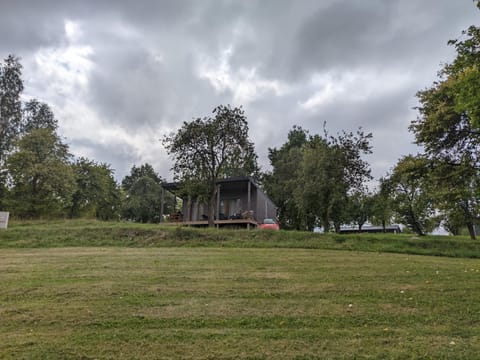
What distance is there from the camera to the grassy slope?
10.6m

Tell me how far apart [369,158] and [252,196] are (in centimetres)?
811

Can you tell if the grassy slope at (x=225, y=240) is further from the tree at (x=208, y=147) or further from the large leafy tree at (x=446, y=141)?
the tree at (x=208, y=147)

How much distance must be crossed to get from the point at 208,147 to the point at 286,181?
55.8ft

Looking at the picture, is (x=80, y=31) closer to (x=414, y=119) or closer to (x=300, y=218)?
(x=414, y=119)

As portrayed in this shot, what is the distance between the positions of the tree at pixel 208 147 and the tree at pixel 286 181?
50.5 ft

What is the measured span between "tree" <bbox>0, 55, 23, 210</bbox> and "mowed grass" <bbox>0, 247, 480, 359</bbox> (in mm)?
26799

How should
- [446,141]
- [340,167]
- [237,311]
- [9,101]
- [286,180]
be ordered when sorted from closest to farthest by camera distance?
[237,311], [446,141], [340,167], [9,101], [286,180]

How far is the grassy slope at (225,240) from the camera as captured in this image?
34.9 feet

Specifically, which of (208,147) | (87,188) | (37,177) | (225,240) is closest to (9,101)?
(37,177)

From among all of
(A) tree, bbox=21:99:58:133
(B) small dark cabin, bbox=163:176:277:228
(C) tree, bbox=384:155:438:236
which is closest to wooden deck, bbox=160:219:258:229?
(B) small dark cabin, bbox=163:176:277:228

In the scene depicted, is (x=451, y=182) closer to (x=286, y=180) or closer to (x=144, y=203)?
(x=286, y=180)

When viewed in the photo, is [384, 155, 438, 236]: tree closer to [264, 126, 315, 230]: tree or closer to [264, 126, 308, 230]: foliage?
[264, 126, 315, 230]: tree

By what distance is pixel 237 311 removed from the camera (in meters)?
4.08

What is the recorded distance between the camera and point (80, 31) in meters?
11.8
